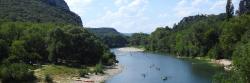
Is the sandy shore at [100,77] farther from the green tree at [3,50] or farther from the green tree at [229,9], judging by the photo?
the green tree at [229,9]

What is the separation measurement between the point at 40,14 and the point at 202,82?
117 meters

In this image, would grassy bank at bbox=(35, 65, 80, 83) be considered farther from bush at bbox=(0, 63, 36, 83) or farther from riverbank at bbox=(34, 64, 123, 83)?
bush at bbox=(0, 63, 36, 83)

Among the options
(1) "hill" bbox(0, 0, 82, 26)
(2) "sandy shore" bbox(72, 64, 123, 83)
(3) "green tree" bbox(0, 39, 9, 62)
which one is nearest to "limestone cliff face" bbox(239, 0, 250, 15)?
(1) "hill" bbox(0, 0, 82, 26)

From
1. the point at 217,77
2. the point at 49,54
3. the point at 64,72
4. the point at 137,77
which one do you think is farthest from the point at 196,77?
the point at 217,77

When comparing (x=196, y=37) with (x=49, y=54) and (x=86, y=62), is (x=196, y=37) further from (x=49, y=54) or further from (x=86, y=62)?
(x=49, y=54)

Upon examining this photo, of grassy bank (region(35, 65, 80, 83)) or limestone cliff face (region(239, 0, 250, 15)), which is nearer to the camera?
grassy bank (region(35, 65, 80, 83))

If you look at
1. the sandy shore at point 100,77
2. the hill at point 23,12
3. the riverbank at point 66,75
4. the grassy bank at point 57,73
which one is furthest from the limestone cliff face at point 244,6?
the grassy bank at point 57,73

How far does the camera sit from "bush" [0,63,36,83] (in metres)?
69.1

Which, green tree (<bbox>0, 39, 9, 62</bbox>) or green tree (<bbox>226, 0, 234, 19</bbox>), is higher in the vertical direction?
green tree (<bbox>226, 0, 234, 19</bbox>)

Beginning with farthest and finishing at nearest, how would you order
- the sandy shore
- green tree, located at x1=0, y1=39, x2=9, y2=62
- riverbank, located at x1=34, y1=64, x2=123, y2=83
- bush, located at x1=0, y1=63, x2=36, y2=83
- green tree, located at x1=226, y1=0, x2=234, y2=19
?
green tree, located at x1=226, y1=0, x2=234, y2=19, green tree, located at x1=0, y1=39, x2=9, y2=62, the sandy shore, riverbank, located at x1=34, y1=64, x2=123, y2=83, bush, located at x1=0, y1=63, x2=36, y2=83

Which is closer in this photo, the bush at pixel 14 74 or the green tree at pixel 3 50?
the bush at pixel 14 74

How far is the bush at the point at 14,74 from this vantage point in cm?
6912

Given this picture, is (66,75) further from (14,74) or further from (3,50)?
(14,74)

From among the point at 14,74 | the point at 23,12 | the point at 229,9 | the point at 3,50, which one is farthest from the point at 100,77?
the point at 23,12
